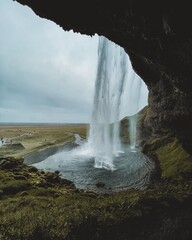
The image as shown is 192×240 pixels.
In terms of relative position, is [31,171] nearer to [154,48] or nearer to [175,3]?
[154,48]

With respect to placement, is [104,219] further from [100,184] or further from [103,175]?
[103,175]

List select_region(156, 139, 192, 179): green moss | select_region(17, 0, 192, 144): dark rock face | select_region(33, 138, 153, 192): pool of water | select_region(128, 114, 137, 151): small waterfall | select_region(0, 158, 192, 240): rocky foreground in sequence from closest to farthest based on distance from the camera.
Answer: select_region(17, 0, 192, 144): dark rock face
select_region(0, 158, 192, 240): rocky foreground
select_region(33, 138, 153, 192): pool of water
select_region(156, 139, 192, 179): green moss
select_region(128, 114, 137, 151): small waterfall

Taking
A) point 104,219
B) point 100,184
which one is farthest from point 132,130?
point 104,219

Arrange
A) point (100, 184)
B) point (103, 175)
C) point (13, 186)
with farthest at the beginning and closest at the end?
1. point (103, 175)
2. point (100, 184)
3. point (13, 186)

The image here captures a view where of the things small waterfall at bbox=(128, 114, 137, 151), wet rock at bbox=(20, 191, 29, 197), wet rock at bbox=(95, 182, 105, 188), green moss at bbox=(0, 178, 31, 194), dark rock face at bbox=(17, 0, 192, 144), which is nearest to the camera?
dark rock face at bbox=(17, 0, 192, 144)

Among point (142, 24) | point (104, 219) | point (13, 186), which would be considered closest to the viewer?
point (142, 24)

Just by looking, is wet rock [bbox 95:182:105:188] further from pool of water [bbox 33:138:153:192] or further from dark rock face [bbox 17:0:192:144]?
dark rock face [bbox 17:0:192:144]

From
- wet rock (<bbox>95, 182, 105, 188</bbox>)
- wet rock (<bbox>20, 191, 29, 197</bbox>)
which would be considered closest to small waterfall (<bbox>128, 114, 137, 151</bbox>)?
wet rock (<bbox>95, 182, 105, 188</bbox>)

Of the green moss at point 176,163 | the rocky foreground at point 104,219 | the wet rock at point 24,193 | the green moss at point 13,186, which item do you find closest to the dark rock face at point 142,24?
the rocky foreground at point 104,219

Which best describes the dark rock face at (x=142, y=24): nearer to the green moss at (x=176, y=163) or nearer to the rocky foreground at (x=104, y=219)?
the rocky foreground at (x=104, y=219)

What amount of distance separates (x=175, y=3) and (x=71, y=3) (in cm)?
758

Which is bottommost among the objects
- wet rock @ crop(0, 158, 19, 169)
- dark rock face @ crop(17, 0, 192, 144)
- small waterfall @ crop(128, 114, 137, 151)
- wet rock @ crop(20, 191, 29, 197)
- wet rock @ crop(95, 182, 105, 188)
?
wet rock @ crop(95, 182, 105, 188)

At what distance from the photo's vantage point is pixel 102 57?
249ft

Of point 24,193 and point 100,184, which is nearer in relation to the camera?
point 24,193
